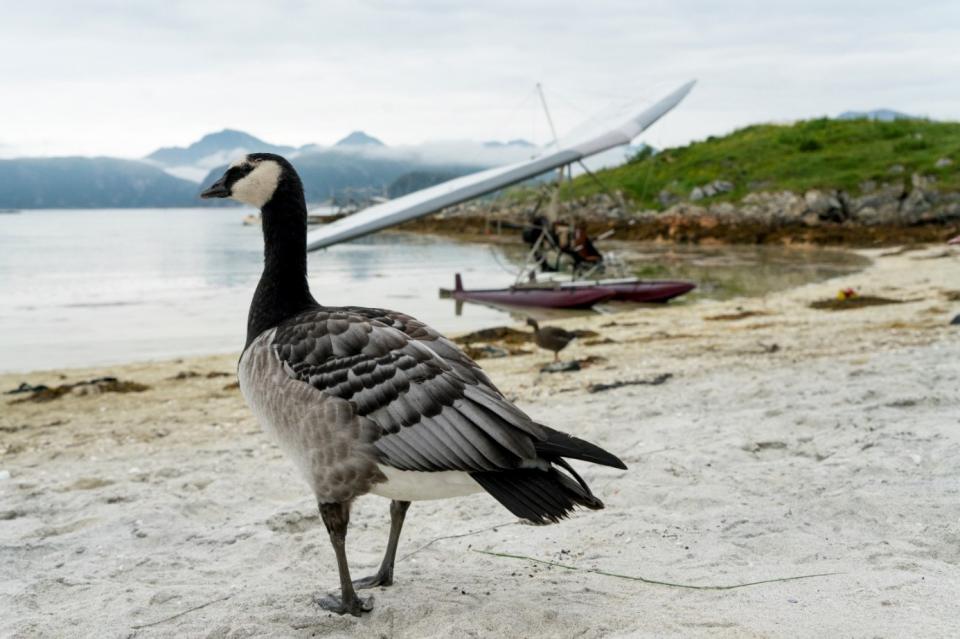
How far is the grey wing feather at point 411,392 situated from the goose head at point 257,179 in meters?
1.08

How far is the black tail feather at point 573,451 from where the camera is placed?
12.4ft

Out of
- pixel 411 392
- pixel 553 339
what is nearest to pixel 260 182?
pixel 411 392

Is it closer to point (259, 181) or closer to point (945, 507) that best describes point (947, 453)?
point (945, 507)

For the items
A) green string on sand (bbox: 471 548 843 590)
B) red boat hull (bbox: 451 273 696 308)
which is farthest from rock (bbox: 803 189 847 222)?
green string on sand (bbox: 471 548 843 590)

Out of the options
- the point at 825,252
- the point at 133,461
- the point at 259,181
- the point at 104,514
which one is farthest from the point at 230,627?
the point at 825,252

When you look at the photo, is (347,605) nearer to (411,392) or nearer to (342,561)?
(342,561)

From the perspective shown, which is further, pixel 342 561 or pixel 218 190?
pixel 218 190

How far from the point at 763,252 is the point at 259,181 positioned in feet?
145

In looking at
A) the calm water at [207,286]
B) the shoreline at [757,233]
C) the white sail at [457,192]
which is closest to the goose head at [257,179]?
the calm water at [207,286]

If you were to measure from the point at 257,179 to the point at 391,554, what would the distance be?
2.42m

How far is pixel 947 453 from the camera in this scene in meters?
6.07

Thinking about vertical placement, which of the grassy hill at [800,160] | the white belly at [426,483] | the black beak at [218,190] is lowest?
the white belly at [426,483]

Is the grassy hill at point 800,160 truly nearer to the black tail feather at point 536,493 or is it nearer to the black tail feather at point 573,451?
the black tail feather at point 573,451

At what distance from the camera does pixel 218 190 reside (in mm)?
4980
